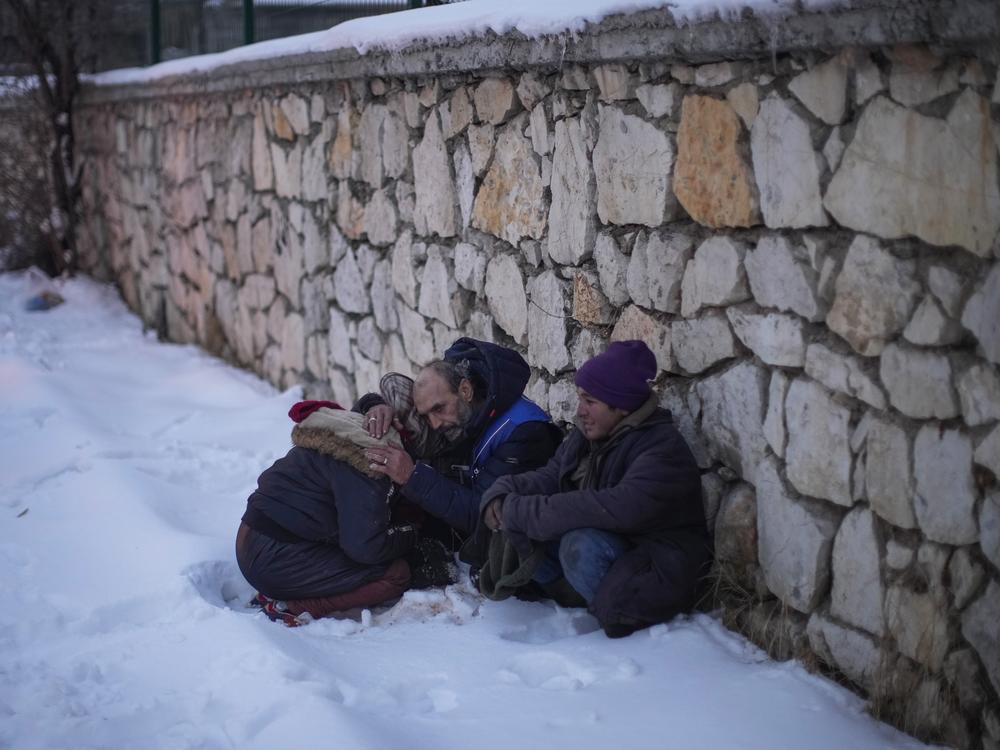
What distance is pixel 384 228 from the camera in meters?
5.52

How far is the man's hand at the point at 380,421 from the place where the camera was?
373 cm

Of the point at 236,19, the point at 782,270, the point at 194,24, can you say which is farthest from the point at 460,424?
the point at 194,24

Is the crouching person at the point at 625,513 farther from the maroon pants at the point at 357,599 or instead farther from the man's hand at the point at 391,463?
the maroon pants at the point at 357,599

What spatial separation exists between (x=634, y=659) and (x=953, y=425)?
44.1 inches

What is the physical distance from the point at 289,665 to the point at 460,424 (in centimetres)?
106

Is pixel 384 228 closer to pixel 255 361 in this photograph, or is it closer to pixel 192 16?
pixel 255 361

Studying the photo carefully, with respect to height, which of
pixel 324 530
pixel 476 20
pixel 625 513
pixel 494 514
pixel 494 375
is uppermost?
pixel 476 20

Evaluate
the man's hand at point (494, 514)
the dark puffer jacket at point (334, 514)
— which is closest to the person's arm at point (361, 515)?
the dark puffer jacket at point (334, 514)

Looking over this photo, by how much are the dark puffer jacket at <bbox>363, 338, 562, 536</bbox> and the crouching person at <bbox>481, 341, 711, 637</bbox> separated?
10.9 inches

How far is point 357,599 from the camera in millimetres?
3777

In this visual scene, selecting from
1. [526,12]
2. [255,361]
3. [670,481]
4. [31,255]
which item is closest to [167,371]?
[255,361]

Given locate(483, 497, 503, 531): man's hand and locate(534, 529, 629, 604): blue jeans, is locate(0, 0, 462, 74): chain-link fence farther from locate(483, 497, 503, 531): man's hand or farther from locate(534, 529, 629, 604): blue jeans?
locate(534, 529, 629, 604): blue jeans

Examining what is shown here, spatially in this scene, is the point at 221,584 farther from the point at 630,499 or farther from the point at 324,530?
the point at 630,499

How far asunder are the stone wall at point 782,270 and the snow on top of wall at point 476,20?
0.21 ft
